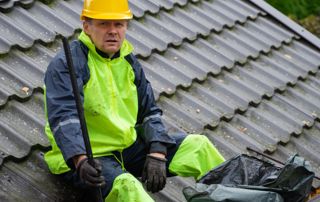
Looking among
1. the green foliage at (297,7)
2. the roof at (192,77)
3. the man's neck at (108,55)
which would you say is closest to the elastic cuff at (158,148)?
the roof at (192,77)

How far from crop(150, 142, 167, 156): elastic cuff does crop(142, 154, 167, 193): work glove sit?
7 cm

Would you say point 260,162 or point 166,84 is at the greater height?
point 260,162

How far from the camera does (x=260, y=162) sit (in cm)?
381

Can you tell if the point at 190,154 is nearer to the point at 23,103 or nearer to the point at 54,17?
the point at 23,103

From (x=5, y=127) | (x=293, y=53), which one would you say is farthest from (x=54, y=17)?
(x=293, y=53)

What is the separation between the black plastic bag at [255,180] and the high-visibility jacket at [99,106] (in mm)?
339

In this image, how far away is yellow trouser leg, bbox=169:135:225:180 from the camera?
3.78m

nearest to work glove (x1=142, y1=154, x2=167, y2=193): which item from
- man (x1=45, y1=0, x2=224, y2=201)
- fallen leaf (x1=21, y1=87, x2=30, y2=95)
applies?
man (x1=45, y1=0, x2=224, y2=201)

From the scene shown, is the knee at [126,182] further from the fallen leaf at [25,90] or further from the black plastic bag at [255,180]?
the fallen leaf at [25,90]

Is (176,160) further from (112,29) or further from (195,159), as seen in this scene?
(112,29)

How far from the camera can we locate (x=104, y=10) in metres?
3.63

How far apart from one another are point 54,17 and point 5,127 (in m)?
1.46

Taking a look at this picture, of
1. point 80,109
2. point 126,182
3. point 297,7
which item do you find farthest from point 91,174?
point 297,7

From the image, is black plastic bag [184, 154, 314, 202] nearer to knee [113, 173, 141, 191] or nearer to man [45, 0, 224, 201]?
man [45, 0, 224, 201]
